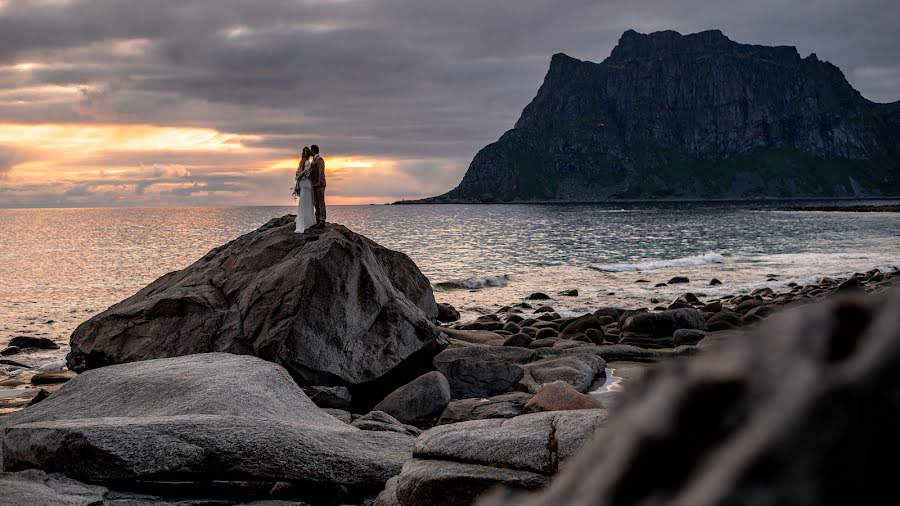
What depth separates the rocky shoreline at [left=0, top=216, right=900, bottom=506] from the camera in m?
6.53

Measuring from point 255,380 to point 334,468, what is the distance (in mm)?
2667

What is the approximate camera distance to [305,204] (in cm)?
1986

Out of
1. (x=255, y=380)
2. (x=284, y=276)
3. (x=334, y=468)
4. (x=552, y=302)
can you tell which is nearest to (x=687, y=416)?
(x=334, y=468)

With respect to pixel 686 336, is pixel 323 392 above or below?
above

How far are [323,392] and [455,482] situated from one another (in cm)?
776

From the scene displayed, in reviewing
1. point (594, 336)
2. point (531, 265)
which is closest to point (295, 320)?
point (594, 336)

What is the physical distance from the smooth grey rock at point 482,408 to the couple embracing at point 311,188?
7541 millimetres

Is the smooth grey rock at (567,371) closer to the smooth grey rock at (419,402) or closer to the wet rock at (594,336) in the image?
the smooth grey rock at (419,402)

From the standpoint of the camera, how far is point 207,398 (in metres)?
9.04

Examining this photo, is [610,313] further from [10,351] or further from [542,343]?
[10,351]

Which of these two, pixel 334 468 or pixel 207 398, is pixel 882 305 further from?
pixel 207 398

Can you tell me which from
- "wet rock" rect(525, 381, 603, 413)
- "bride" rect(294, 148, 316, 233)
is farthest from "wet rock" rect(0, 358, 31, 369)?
"wet rock" rect(525, 381, 603, 413)

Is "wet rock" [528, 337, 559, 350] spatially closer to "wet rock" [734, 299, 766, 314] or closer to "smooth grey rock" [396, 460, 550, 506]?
"wet rock" [734, 299, 766, 314]

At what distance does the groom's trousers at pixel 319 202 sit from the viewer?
19.4 meters
